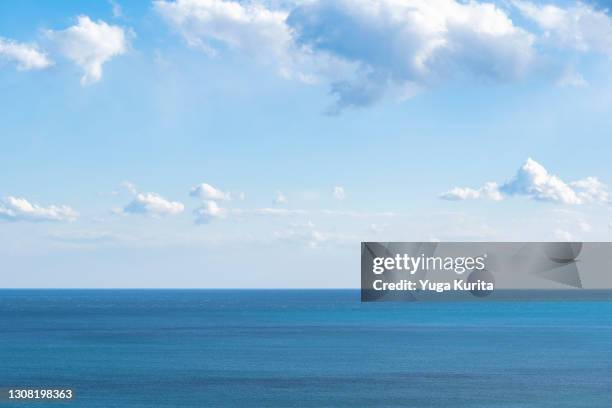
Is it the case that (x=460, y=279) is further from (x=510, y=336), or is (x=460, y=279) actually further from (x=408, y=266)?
(x=510, y=336)

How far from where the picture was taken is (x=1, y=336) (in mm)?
149875

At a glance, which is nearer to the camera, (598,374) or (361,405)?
(361,405)

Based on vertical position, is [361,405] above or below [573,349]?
below

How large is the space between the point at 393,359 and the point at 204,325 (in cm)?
8119

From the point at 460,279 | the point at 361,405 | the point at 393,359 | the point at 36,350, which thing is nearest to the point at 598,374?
the point at 393,359

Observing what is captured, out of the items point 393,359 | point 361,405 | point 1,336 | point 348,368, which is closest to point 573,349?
point 393,359

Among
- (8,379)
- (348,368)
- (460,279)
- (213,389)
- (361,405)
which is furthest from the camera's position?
(348,368)

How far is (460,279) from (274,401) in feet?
97.6

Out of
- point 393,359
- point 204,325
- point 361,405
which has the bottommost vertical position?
Answer: point 361,405

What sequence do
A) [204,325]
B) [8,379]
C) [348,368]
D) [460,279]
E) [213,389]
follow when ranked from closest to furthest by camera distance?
[460,279] → [213,389] → [8,379] → [348,368] → [204,325]

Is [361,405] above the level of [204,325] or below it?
below

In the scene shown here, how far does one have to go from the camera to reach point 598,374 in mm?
97062

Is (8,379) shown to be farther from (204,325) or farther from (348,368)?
(204,325)

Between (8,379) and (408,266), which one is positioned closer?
(408,266)
